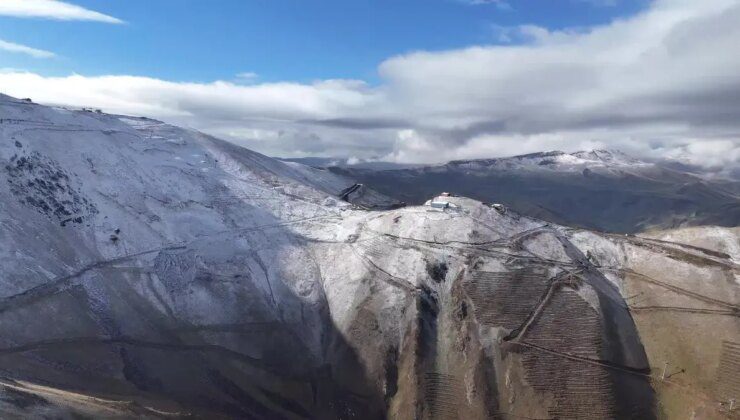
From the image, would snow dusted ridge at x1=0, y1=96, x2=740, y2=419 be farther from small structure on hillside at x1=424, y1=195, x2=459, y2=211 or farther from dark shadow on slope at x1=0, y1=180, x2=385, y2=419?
small structure on hillside at x1=424, y1=195, x2=459, y2=211

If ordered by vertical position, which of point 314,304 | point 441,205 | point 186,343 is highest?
point 441,205

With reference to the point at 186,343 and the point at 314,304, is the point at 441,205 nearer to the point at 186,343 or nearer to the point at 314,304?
the point at 314,304

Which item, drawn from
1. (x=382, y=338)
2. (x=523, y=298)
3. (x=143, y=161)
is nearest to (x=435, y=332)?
(x=382, y=338)

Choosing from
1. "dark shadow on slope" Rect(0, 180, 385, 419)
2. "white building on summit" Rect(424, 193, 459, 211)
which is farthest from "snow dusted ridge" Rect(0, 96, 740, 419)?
"white building on summit" Rect(424, 193, 459, 211)

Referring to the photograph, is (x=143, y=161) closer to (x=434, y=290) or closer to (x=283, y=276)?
(x=283, y=276)

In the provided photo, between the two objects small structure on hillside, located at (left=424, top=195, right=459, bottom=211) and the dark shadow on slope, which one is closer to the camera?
the dark shadow on slope

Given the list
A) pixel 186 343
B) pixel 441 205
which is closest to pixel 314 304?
pixel 186 343

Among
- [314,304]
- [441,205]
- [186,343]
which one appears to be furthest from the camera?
[441,205]

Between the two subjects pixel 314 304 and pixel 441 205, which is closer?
pixel 314 304
